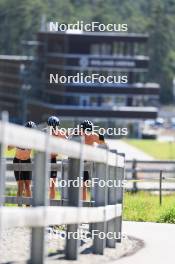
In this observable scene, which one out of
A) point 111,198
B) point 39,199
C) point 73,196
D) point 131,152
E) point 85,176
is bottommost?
point 39,199

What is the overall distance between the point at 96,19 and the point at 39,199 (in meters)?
157

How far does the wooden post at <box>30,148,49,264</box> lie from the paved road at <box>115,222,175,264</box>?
6.00ft

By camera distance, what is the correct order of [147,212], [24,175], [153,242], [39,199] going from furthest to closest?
[147,212] → [24,175] → [153,242] → [39,199]

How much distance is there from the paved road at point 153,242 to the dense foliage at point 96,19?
13640cm

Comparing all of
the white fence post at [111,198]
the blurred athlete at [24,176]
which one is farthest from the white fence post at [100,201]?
the blurred athlete at [24,176]

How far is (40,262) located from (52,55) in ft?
A: 366

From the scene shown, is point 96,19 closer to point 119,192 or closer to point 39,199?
point 119,192

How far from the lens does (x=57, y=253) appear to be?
1075 centimetres

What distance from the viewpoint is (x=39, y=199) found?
359 inches

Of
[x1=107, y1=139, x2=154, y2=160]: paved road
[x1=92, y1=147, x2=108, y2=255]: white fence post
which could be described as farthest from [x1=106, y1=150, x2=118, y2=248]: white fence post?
[x1=107, y1=139, x2=154, y2=160]: paved road

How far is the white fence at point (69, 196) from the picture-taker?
8109mm

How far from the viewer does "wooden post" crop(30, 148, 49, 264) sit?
9000 millimetres

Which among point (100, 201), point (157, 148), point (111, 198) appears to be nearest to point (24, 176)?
point (111, 198)

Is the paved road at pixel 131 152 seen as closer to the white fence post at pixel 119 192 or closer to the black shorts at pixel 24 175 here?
the black shorts at pixel 24 175
